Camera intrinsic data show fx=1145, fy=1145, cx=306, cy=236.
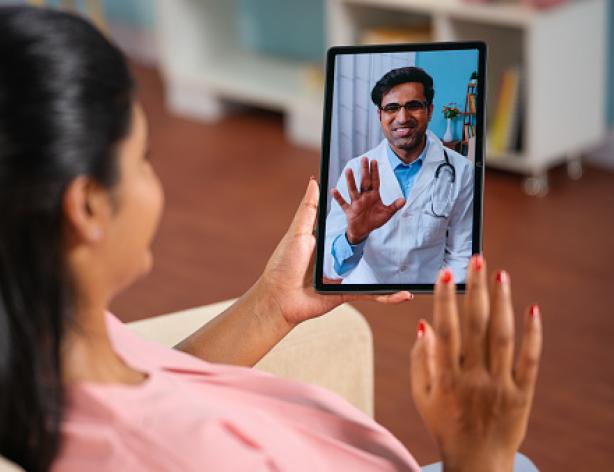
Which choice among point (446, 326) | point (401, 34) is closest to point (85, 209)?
point (446, 326)

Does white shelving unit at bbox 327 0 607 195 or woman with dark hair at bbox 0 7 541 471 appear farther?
white shelving unit at bbox 327 0 607 195

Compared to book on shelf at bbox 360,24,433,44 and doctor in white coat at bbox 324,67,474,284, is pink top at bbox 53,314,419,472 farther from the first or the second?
book on shelf at bbox 360,24,433,44

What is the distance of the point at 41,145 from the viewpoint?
0.85 metres

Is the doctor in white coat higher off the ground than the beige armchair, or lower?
higher

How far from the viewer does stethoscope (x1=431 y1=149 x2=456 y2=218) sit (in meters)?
1.29

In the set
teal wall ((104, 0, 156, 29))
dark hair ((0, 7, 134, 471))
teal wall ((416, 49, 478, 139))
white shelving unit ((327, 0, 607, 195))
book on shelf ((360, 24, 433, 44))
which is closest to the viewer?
dark hair ((0, 7, 134, 471))

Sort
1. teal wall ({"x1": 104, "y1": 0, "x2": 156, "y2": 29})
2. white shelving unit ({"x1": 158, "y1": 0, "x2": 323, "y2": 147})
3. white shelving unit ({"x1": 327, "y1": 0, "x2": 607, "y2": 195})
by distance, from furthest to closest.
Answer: teal wall ({"x1": 104, "y1": 0, "x2": 156, "y2": 29})
white shelving unit ({"x1": 158, "y1": 0, "x2": 323, "y2": 147})
white shelving unit ({"x1": 327, "y1": 0, "x2": 607, "y2": 195})

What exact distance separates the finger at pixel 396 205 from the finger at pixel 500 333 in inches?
13.3

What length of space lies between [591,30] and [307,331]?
223 centimetres

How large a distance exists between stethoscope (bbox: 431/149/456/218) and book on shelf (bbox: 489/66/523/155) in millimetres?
2252

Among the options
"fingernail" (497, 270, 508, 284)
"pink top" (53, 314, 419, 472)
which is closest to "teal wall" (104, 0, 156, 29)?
"pink top" (53, 314, 419, 472)

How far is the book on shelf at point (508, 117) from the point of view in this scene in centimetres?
348

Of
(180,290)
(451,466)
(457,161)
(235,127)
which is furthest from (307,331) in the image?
(235,127)

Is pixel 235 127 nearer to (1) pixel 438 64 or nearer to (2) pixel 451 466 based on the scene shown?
(1) pixel 438 64
